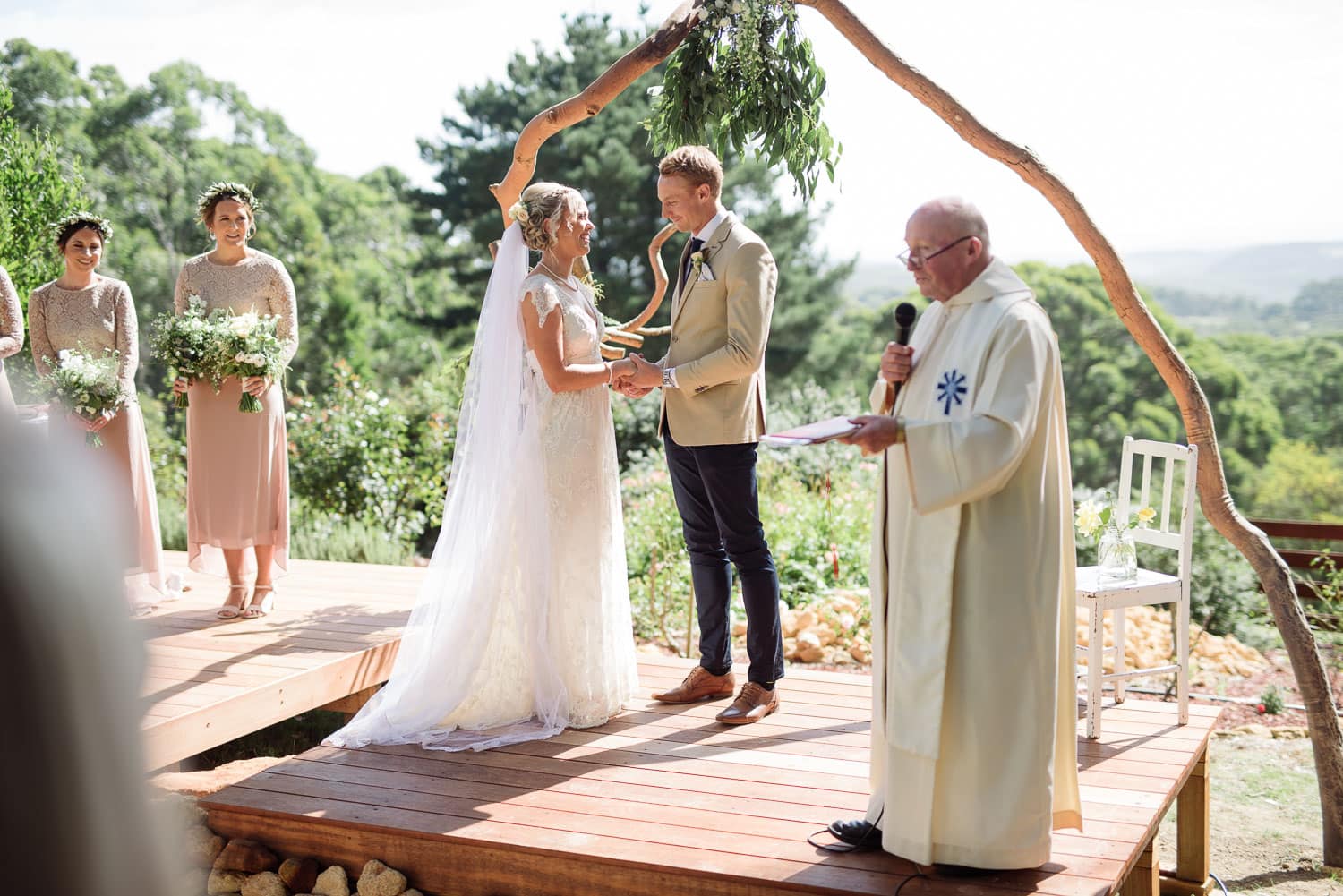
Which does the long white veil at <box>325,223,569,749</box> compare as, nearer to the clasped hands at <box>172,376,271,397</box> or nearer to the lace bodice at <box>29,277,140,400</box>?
the clasped hands at <box>172,376,271,397</box>

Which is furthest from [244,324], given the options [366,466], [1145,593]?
[366,466]

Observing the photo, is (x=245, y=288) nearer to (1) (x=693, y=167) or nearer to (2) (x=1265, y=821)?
(1) (x=693, y=167)

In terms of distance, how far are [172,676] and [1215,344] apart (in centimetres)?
3480

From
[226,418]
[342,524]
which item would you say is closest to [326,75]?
[342,524]

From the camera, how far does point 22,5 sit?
4522 centimetres

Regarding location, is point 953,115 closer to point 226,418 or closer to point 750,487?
point 750,487

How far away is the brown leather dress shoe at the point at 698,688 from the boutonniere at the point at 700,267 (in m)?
1.61

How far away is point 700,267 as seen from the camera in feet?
13.8

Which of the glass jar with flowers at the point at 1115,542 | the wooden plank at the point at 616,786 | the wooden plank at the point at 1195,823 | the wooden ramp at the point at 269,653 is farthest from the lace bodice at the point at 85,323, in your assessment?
the wooden plank at the point at 1195,823

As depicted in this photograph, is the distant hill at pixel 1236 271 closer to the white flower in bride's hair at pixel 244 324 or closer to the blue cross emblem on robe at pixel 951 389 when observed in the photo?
the white flower in bride's hair at pixel 244 324

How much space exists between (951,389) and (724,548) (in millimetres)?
1683

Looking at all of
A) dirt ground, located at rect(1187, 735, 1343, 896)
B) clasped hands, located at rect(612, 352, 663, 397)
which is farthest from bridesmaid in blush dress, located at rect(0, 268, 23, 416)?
dirt ground, located at rect(1187, 735, 1343, 896)

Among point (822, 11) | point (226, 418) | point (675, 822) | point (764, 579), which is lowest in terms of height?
point (675, 822)

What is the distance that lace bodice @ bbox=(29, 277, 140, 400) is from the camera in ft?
18.0
